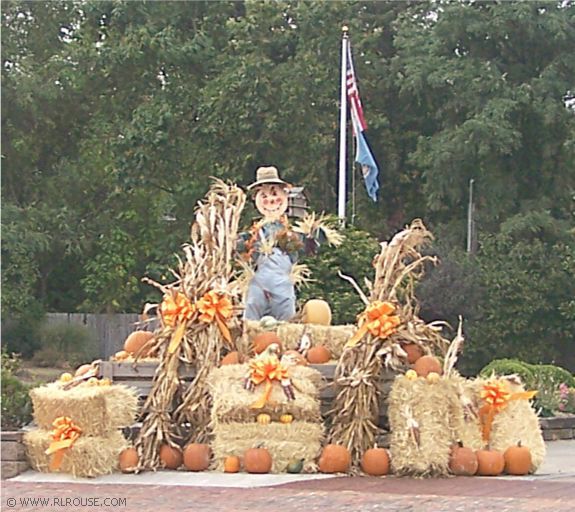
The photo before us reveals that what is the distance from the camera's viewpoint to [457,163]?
31.5 meters

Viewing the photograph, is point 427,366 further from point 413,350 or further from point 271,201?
point 271,201

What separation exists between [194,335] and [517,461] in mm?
3319

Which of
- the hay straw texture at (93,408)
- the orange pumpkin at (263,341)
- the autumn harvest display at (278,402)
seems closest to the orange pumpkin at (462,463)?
the autumn harvest display at (278,402)

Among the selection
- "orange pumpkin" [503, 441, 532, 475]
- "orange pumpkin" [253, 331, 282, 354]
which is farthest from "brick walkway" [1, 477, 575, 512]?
"orange pumpkin" [253, 331, 282, 354]

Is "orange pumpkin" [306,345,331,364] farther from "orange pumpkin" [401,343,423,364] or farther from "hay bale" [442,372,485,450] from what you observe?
"hay bale" [442,372,485,450]

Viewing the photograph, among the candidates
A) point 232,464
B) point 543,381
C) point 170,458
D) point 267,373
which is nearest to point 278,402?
point 267,373

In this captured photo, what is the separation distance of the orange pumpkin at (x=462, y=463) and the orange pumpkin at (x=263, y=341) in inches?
82.8

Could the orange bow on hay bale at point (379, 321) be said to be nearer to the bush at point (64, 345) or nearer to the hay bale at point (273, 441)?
the hay bale at point (273, 441)

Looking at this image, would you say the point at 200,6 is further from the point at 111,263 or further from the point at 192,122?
the point at 111,263

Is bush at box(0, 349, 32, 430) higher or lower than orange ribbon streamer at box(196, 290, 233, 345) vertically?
lower

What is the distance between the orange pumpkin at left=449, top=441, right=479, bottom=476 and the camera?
11.0 metres

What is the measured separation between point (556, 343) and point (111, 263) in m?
12.2

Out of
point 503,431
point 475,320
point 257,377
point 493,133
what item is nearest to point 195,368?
point 257,377

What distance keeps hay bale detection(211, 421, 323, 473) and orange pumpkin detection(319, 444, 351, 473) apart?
0.09 metres
